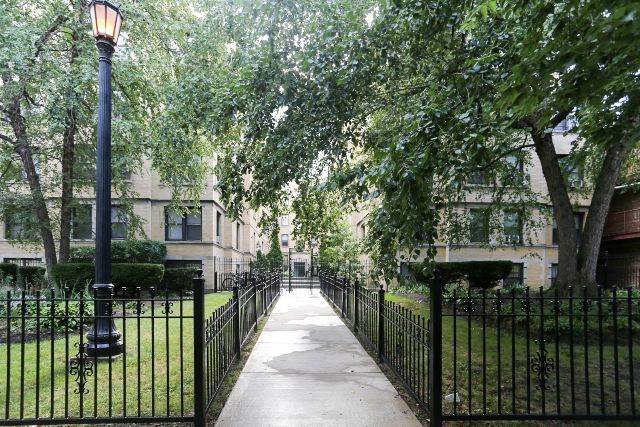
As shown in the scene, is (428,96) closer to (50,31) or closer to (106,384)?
(106,384)

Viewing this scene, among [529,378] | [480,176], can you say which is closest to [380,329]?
[529,378]

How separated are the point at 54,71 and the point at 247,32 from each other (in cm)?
498

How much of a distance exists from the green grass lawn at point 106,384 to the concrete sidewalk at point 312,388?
29.0 inches

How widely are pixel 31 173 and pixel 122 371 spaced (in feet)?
34.3

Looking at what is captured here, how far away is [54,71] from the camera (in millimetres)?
10859

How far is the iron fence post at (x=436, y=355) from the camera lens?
4.21m

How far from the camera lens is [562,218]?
1044 cm

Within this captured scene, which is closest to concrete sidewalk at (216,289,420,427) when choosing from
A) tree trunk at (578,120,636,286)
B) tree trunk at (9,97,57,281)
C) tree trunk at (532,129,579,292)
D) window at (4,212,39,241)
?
tree trunk at (532,129,579,292)

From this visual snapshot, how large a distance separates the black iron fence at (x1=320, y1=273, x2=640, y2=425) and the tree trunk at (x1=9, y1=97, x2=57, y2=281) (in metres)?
10.7

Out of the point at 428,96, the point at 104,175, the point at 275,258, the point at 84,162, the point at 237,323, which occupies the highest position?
the point at 84,162

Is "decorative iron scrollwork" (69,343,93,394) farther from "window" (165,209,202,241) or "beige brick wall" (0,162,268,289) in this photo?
"window" (165,209,202,241)

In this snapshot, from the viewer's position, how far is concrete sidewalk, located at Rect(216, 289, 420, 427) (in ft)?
14.8

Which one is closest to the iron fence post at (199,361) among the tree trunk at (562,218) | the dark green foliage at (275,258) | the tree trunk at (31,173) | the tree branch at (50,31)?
the tree trunk at (562,218)

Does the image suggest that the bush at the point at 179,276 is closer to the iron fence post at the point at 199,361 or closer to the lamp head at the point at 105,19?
the lamp head at the point at 105,19
